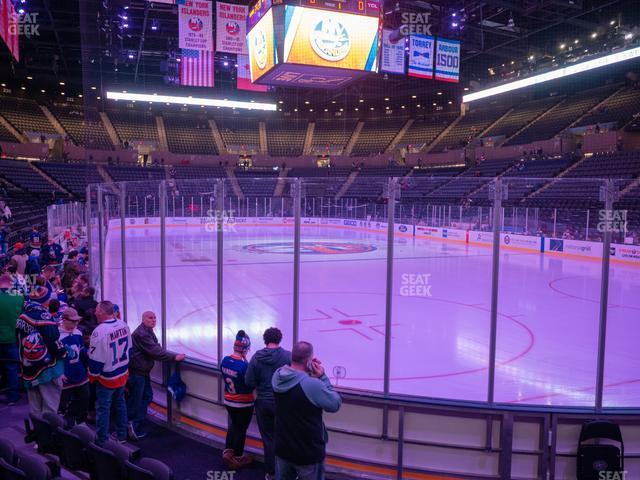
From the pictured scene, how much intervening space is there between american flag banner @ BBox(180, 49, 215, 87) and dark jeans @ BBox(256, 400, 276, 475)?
599 inches

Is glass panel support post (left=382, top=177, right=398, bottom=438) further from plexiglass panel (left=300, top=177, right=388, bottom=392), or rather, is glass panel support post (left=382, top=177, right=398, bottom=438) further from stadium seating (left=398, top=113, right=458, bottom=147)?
stadium seating (left=398, top=113, right=458, bottom=147)

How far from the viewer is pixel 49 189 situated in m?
33.2

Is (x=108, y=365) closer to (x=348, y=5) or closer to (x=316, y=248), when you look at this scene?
(x=348, y=5)

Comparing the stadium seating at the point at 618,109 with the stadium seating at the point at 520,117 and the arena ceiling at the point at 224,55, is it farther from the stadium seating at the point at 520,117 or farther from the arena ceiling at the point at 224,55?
the stadium seating at the point at 520,117

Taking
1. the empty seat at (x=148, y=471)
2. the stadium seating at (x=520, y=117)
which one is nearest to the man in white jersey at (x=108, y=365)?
the empty seat at (x=148, y=471)

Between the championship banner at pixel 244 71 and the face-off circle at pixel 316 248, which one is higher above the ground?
the championship banner at pixel 244 71

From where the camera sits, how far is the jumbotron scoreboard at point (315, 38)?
12.1 metres

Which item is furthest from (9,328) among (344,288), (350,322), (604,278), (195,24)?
(195,24)

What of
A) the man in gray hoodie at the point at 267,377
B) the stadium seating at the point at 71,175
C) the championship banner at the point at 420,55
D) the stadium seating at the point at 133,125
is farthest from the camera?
the stadium seating at the point at 133,125

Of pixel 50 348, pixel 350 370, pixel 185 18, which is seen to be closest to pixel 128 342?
pixel 50 348

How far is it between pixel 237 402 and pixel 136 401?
4.66ft

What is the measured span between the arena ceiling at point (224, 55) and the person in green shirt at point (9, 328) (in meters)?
8.61

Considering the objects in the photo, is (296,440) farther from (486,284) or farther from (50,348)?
(486,284)

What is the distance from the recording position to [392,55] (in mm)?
17766
